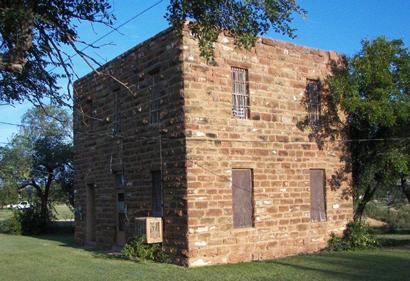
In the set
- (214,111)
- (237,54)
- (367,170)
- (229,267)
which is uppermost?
(237,54)

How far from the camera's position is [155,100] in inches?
622

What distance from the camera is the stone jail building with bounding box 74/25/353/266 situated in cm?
1440

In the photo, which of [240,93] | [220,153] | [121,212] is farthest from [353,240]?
[121,212]

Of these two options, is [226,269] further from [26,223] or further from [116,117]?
[26,223]

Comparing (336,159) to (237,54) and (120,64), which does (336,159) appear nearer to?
(237,54)

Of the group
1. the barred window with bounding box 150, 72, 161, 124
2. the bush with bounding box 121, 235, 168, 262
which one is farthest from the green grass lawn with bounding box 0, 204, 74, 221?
the barred window with bounding box 150, 72, 161, 124

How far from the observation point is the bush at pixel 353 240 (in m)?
17.3

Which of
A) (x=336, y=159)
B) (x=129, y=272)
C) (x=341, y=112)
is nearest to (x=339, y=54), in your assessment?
(x=341, y=112)

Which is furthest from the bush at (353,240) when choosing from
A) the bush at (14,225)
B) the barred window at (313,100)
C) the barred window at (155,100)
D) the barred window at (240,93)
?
the bush at (14,225)

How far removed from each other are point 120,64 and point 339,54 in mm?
7629

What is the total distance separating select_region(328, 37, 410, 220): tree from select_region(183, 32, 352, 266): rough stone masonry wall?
39.6 inches

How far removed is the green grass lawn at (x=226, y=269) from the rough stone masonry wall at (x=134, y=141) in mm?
1484

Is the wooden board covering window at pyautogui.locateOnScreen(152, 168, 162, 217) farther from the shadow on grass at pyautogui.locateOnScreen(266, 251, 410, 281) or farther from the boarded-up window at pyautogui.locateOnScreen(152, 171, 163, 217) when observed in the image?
the shadow on grass at pyautogui.locateOnScreen(266, 251, 410, 281)

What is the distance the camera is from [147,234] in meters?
14.5
